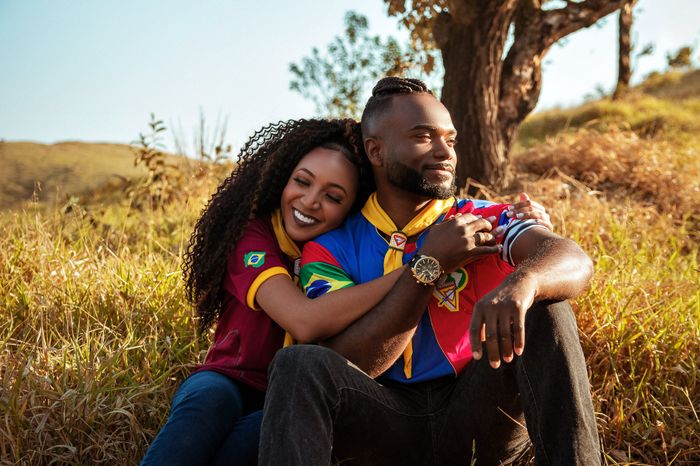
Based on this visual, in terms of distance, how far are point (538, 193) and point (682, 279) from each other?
1396 millimetres

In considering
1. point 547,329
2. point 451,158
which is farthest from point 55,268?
point 547,329

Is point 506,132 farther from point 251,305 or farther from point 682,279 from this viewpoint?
point 251,305

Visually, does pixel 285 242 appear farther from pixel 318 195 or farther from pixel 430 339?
pixel 430 339

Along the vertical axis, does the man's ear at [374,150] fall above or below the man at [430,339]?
above

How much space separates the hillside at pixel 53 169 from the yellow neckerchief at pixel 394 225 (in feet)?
16.1

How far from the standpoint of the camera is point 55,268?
4.09 metres

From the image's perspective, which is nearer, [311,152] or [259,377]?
[259,377]

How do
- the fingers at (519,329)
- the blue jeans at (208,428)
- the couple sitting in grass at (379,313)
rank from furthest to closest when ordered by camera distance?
the blue jeans at (208,428)
the couple sitting in grass at (379,313)
the fingers at (519,329)

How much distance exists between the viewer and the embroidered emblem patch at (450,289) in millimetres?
2654

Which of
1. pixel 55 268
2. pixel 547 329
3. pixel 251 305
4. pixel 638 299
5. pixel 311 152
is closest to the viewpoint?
pixel 547 329

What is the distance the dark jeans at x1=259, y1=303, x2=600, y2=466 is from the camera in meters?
2.13

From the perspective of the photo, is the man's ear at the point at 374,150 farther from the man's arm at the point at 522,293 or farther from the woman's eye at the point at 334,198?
the man's arm at the point at 522,293

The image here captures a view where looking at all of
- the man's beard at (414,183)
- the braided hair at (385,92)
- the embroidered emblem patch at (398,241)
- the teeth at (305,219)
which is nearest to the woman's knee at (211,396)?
the teeth at (305,219)

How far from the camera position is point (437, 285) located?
2.67 metres
